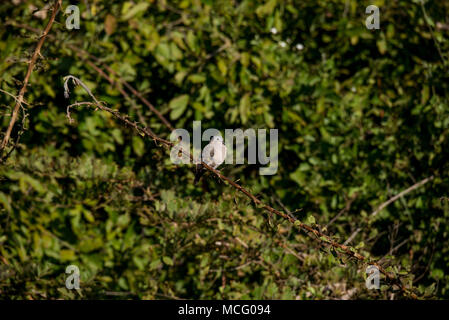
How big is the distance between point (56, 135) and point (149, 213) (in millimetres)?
953

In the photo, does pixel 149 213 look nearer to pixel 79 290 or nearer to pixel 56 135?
pixel 79 290

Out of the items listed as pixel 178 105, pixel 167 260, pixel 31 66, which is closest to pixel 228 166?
pixel 178 105

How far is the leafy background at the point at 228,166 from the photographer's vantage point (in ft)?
7.99

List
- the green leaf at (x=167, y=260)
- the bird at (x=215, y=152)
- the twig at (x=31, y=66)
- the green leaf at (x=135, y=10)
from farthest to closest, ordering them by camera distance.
Answer: 1. the green leaf at (x=135, y=10)
2. the bird at (x=215, y=152)
3. the green leaf at (x=167, y=260)
4. the twig at (x=31, y=66)

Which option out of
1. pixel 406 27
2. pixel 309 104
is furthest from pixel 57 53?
pixel 406 27

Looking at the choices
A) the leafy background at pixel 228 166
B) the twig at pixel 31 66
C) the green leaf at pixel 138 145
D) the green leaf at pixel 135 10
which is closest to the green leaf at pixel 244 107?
the leafy background at pixel 228 166

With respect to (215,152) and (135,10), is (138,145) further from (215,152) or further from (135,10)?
(135,10)

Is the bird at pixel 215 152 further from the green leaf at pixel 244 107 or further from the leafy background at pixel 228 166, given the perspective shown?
the green leaf at pixel 244 107

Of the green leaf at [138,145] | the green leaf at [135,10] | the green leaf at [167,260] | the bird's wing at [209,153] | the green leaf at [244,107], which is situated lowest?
the green leaf at [167,260]

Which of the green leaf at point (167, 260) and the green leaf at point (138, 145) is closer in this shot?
the green leaf at point (167, 260)

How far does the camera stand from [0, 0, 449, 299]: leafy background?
244 cm

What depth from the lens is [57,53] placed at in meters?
2.80

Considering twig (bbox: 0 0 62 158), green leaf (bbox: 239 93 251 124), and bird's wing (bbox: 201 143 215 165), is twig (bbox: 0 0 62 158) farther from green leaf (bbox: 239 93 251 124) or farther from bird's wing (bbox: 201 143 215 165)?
green leaf (bbox: 239 93 251 124)

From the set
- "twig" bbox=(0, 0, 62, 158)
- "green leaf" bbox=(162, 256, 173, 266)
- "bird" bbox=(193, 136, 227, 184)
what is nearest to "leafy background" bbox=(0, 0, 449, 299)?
"green leaf" bbox=(162, 256, 173, 266)
